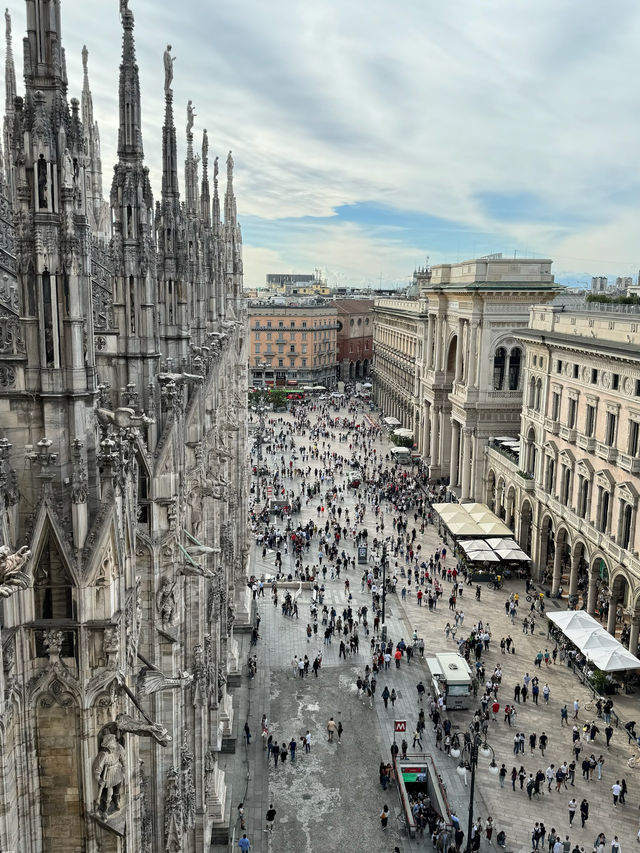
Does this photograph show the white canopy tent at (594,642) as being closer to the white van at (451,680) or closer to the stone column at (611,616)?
the stone column at (611,616)

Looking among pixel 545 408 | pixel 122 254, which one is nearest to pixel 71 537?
pixel 122 254

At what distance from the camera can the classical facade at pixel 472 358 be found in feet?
172

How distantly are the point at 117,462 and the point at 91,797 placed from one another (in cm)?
402

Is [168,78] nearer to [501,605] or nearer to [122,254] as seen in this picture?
[122,254]

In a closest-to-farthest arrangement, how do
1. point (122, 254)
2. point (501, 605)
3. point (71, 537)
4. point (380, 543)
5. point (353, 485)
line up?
point (71, 537)
point (122, 254)
point (501, 605)
point (380, 543)
point (353, 485)

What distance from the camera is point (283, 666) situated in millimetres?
30781

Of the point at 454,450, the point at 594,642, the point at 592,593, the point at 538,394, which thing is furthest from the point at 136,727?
the point at 454,450

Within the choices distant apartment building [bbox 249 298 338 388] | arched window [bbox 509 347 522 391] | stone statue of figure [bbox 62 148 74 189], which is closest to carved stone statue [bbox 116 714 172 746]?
stone statue of figure [bbox 62 148 74 189]

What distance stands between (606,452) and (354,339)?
10110cm

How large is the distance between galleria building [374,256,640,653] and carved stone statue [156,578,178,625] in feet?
78.4

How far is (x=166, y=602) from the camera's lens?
1313 centimetres

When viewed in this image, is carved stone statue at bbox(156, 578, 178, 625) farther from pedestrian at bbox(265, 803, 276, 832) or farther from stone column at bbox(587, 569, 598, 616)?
stone column at bbox(587, 569, 598, 616)

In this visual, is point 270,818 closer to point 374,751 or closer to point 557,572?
point 374,751

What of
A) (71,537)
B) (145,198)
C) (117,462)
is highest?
(145,198)
